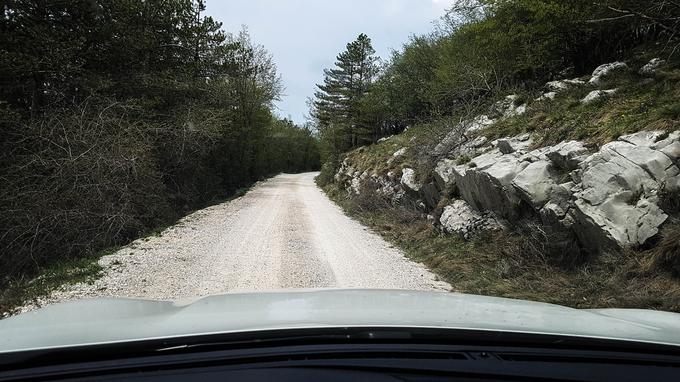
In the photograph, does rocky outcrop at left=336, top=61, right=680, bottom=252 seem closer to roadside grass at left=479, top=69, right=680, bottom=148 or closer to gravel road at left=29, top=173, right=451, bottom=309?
roadside grass at left=479, top=69, right=680, bottom=148

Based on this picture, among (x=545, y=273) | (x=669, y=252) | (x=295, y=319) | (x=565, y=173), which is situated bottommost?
(x=545, y=273)

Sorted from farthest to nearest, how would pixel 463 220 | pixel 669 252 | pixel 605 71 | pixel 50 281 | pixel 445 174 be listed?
pixel 445 174, pixel 605 71, pixel 463 220, pixel 50 281, pixel 669 252

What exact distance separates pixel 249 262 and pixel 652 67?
→ 10459 mm

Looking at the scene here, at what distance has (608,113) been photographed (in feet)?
34.0

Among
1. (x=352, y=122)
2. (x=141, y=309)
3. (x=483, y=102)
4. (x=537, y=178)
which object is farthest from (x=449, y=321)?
(x=352, y=122)

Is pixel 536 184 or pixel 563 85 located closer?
pixel 536 184

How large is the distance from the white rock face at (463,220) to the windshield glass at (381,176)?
64mm

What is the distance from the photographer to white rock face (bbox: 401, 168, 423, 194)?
55.3 ft

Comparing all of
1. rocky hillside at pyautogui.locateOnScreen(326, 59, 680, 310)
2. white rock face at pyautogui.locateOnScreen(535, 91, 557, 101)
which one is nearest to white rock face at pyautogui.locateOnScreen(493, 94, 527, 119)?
rocky hillside at pyautogui.locateOnScreen(326, 59, 680, 310)

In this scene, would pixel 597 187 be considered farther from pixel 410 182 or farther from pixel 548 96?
pixel 410 182

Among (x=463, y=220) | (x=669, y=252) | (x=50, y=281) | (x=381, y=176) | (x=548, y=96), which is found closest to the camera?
(x=669, y=252)

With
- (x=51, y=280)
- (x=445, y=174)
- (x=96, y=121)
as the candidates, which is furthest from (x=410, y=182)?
(x=51, y=280)

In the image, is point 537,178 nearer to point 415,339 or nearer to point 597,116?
point 597,116

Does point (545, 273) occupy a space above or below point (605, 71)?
below
